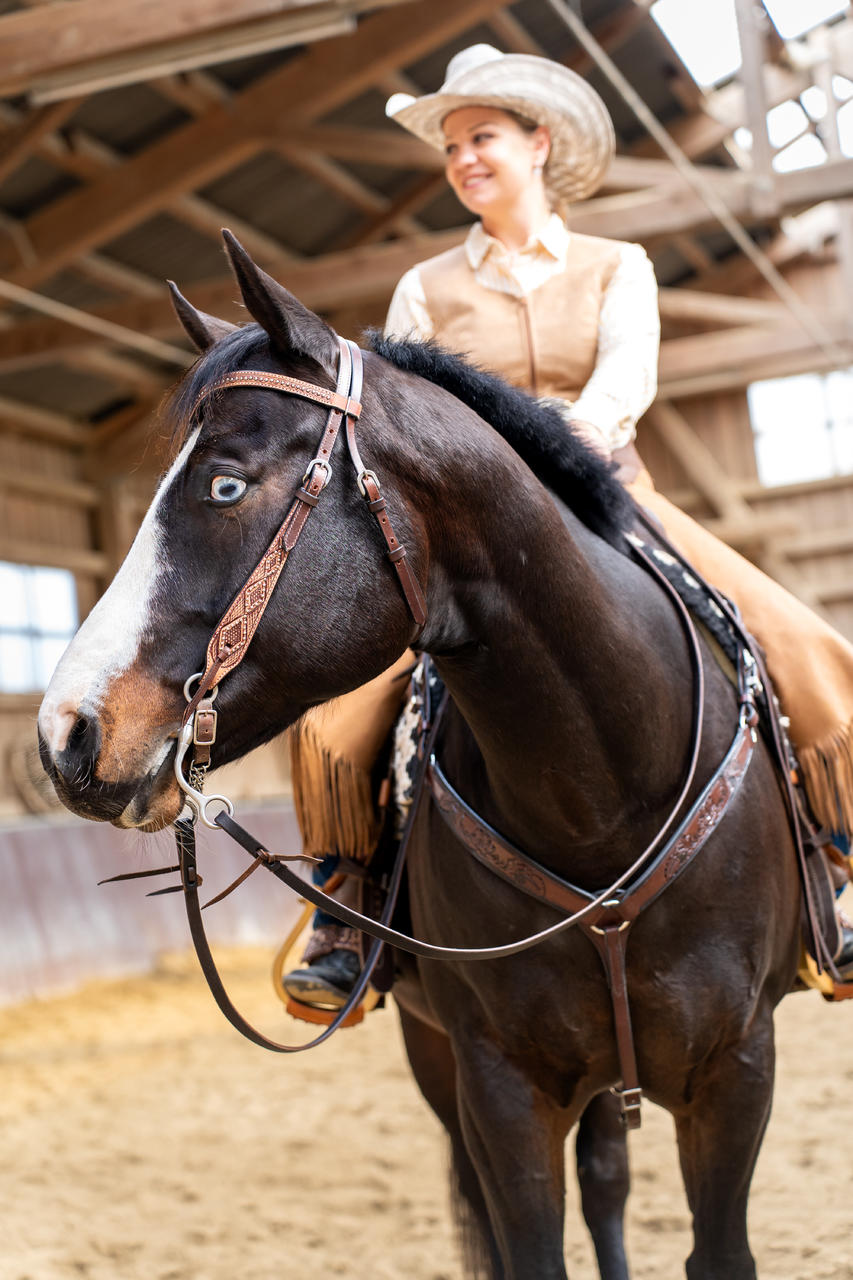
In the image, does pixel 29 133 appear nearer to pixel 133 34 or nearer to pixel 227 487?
pixel 133 34

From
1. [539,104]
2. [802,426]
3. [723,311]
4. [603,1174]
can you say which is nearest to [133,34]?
[539,104]

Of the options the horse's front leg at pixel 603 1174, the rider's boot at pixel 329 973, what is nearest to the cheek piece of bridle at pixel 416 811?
the rider's boot at pixel 329 973

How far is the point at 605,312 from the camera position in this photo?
2.51 meters

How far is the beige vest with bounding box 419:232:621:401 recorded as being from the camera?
2543mm

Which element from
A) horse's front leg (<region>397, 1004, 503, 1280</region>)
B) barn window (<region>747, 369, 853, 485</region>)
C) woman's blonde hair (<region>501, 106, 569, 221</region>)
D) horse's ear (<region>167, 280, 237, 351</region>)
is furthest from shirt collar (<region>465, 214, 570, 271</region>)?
barn window (<region>747, 369, 853, 485</region>)

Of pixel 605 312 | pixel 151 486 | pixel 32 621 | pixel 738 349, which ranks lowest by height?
pixel 605 312

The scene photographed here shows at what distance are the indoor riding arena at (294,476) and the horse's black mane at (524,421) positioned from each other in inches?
9.2

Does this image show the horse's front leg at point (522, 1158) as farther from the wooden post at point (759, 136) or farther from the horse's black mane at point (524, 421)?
the wooden post at point (759, 136)

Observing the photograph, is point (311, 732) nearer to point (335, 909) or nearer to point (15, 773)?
point (335, 909)

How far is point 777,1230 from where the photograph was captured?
3.28m

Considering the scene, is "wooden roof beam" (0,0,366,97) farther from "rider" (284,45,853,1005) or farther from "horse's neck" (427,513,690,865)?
"horse's neck" (427,513,690,865)

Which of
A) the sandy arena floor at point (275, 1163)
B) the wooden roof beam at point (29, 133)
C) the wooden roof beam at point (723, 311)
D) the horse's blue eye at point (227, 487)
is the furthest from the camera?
the wooden roof beam at point (723, 311)

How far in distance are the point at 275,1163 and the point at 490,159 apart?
330cm

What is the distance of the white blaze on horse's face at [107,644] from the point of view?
147cm
